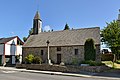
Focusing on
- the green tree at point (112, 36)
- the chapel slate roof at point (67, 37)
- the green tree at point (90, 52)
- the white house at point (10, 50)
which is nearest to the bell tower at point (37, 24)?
the chapel slate roof at point (67, 37)

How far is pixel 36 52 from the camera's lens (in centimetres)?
3906

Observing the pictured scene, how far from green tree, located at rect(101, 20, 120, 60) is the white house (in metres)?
21.6

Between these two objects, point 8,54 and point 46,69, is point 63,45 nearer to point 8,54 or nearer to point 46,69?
point 46,69

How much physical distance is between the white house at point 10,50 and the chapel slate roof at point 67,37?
342cm

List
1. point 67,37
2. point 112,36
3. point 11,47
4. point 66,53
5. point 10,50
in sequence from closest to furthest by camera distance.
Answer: point 112,36
point 66,53
point 67,37
point 10,50
point 11,47

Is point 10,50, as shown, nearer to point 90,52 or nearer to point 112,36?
point 90,52

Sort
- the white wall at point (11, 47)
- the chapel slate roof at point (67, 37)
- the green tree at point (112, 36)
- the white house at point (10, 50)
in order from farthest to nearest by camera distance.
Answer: the white wall at point (11, 47)
the white house at point (10, 50)
the chapel slate roof at point (67, 37)
the green tree at point (112, 36)

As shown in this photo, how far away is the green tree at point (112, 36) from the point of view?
27.5 meters

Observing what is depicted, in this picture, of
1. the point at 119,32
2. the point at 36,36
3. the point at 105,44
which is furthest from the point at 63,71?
the point at 36,36

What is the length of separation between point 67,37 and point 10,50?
1349cm

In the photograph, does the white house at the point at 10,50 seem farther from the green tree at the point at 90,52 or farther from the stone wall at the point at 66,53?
the green tree at the point at 90,52

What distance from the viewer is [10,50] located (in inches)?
1651

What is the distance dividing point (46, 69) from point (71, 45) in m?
8.71

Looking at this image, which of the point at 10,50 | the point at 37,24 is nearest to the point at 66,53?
the point at 37,24
